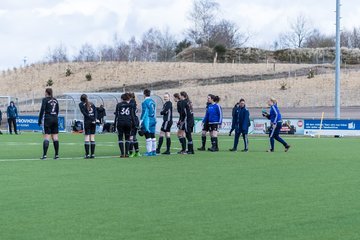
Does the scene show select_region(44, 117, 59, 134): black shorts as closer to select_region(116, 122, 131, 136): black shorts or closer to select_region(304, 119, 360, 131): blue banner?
select_region(116, 122, 131, 136): black shorts

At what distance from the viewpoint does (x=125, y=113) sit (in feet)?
74.0

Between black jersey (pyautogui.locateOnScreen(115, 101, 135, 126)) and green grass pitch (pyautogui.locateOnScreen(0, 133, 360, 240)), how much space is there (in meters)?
1.76

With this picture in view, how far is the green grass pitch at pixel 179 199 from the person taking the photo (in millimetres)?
9594

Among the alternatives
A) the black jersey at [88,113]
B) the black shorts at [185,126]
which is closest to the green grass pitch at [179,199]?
the black jersey at [88,113]

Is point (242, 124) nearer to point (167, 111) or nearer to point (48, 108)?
point (167, 111)

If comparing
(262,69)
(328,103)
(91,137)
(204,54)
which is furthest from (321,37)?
(91,137)

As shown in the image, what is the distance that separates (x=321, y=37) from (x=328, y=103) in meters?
54.2

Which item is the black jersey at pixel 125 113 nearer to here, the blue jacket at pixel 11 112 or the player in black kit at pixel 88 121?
the player in black kit at pixel 88 121

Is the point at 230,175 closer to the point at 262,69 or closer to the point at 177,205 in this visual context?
the point at 177,205

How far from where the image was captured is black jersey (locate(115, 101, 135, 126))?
22516 millimetres

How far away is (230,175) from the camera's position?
55.3ft

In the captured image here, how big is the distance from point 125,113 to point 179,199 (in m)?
10.2

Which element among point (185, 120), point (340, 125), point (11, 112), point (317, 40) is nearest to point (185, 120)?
point (185, 120)

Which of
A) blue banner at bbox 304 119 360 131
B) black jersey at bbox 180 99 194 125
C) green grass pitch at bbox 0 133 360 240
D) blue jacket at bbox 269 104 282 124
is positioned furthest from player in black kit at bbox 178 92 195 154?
blue banner at bbox 304 119 360 131
